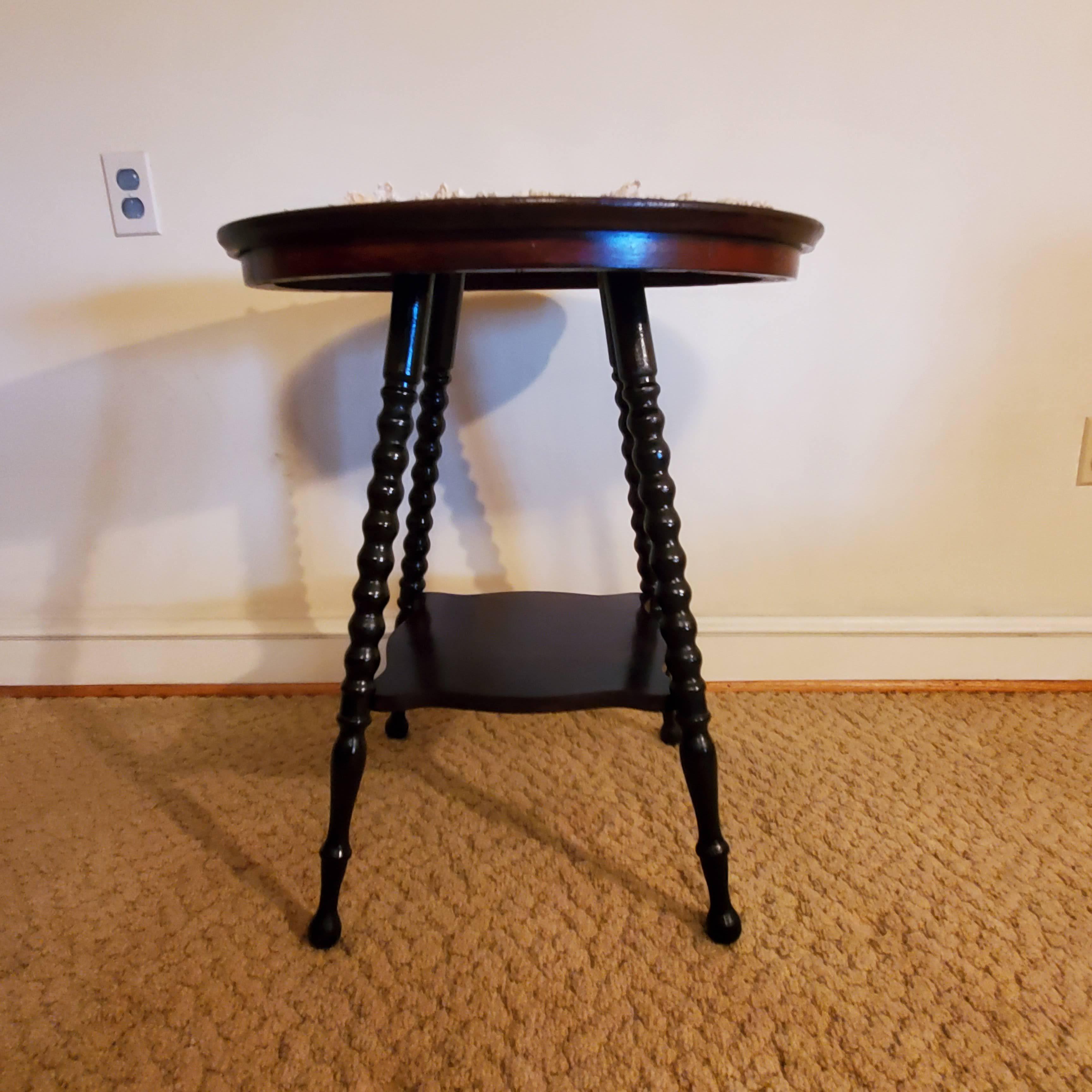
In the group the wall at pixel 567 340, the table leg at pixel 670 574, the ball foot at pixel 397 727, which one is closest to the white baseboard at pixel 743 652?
the wall at pixel 567 340

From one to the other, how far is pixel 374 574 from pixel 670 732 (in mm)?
457

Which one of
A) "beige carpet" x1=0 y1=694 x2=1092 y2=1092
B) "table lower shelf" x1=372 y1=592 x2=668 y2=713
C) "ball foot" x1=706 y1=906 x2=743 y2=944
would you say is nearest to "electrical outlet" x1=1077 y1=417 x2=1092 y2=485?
"beige carpet" x1=0 y1=694 x2=1092 y2=1092

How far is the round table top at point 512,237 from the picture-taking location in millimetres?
485

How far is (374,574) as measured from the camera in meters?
0.62

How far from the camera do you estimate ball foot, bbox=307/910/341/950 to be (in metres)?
0.64

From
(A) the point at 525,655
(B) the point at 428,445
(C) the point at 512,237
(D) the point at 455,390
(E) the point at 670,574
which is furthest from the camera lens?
(D) the point at 455,390

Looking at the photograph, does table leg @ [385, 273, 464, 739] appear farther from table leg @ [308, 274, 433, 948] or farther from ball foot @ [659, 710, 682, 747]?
ball foot @ [659, 710, 682, 747]

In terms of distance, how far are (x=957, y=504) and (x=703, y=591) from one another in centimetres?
36

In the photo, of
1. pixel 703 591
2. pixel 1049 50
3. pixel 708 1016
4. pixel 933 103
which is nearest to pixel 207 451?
pixel 703 591

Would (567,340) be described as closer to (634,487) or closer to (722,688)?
(634,487)

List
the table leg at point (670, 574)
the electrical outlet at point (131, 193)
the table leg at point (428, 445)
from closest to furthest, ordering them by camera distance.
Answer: the table leg at point (670, 574) → the table leg at point (428, 445) → the electrical outlet at point (131, 193)

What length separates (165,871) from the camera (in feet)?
2.43

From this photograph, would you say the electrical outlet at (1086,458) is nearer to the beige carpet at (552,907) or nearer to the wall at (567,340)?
the wall at (567,340)

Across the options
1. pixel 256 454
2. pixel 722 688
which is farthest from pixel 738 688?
pixel 256 454
